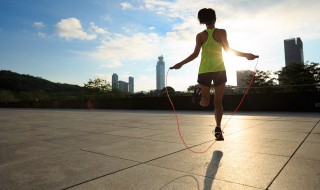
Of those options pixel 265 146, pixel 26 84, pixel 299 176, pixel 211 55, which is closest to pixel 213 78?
pixel 211 55

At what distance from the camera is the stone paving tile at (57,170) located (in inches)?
77.4

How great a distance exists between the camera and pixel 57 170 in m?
2.32

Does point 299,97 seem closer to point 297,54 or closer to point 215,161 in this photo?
point 215,161

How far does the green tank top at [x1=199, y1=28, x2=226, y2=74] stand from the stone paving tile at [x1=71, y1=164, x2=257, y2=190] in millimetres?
2017

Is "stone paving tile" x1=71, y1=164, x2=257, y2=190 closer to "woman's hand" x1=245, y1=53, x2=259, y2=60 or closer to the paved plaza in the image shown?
the paved plaza

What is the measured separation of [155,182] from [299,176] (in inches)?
47.7

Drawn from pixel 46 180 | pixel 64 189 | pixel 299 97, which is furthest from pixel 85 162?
pixel 299 97

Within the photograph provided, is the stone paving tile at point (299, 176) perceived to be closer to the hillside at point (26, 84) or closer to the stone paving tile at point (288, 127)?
the stone paving tile at point (288, 127)

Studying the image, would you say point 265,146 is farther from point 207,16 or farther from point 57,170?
point 57,170

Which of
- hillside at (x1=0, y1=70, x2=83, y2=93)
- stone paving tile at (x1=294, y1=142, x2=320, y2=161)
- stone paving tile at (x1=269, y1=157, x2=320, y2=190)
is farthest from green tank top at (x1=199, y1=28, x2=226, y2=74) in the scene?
hillside at (x1=0, y1=70, x2=83, y2=93)

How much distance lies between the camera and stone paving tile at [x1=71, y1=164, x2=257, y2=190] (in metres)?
1.87

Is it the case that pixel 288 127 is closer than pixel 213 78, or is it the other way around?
pixel 213 78

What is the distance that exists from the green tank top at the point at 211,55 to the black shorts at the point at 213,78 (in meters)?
0.06

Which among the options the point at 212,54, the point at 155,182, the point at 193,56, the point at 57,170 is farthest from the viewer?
the point at 193,56
